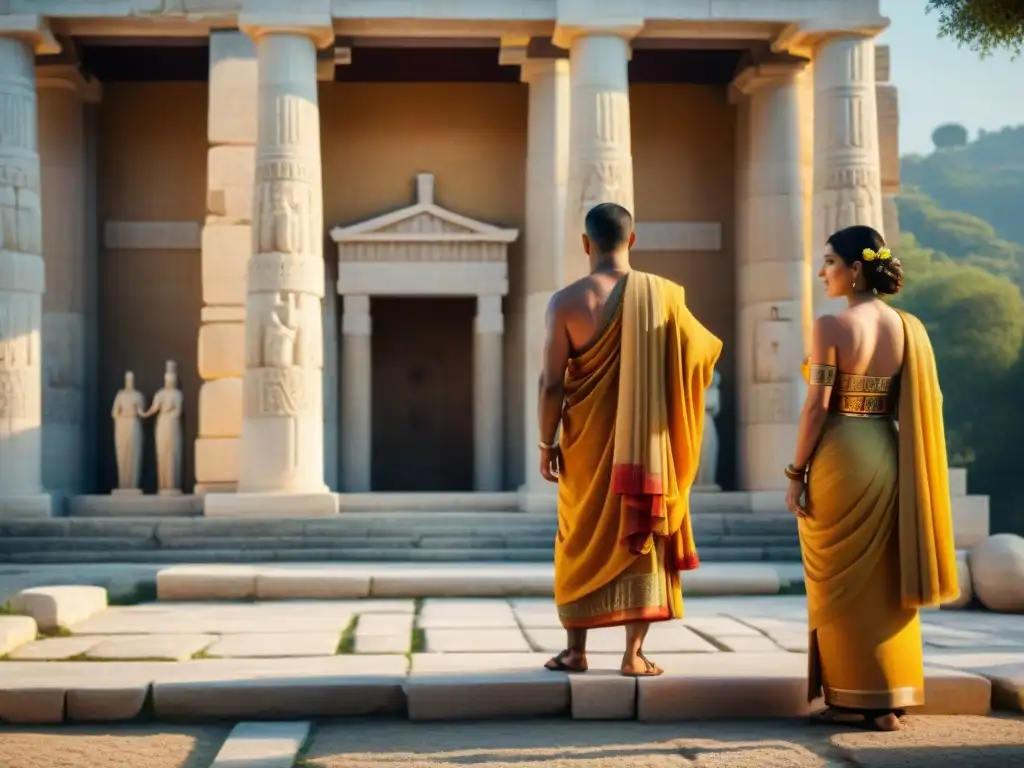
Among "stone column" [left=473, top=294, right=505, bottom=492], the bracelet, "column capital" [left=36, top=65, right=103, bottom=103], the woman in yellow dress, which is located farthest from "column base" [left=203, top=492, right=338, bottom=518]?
the woman in yellow dress

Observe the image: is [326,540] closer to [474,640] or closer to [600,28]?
[600,28]

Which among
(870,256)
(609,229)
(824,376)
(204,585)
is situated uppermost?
(609,229)

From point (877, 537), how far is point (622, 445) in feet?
3.73

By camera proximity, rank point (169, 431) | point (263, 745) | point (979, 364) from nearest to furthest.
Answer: point (263, 745), point (169, 431), point (979, 364)

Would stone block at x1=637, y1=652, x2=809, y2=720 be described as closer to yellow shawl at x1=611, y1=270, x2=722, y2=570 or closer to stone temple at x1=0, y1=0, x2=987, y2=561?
yellow shawl at x1=611, y1=270, x2=722, y2=570

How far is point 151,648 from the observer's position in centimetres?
727

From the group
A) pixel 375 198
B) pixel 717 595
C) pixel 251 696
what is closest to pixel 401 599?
pixel 717 595

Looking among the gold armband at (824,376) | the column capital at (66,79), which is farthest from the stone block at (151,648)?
the column capital at (66,79)

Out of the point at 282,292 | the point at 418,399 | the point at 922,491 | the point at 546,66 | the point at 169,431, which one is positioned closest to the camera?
the point at 922,491

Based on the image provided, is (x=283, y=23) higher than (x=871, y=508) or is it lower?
higher

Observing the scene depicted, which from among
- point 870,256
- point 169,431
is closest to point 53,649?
point 870,256

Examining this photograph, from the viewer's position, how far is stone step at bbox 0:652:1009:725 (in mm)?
5730

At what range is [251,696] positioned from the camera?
5738 mm

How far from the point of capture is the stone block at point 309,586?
35.8 ft
